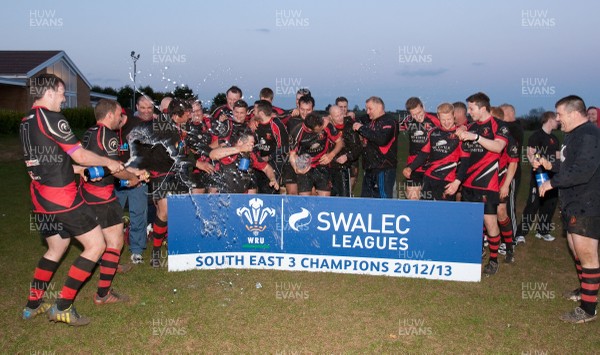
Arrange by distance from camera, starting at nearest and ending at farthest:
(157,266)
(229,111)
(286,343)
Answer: (286,343) → (157,266) → (229,111)

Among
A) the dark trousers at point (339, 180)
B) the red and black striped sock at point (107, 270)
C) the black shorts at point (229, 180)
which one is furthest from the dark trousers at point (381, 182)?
Answer: the red and black striped sock at point (107, 270)

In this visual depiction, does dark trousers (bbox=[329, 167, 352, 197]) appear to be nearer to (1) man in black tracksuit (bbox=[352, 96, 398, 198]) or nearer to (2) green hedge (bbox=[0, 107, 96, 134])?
(1) man in black tracksuit (bbox=[352, 96, 398, 198])

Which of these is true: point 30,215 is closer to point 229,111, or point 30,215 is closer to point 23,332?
point 229,111

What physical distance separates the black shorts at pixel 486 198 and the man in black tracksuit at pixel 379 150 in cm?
167

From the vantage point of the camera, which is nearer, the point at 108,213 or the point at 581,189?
the point at 581,189

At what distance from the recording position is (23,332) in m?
5.92

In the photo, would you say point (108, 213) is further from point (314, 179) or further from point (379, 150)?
point (379, 150)

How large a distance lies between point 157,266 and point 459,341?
4.93 metres

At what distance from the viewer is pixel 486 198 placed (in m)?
8.22

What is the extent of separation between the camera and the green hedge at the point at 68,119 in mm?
29844

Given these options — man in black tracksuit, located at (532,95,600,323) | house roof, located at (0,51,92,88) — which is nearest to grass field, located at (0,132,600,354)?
Result: man in black tracksuit, located at (532,95,600,323)

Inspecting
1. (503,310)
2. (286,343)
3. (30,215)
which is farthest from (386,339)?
(30,215)

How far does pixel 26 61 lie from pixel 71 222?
42485 mm

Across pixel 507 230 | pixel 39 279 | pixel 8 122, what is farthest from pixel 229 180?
pixel 8 122
